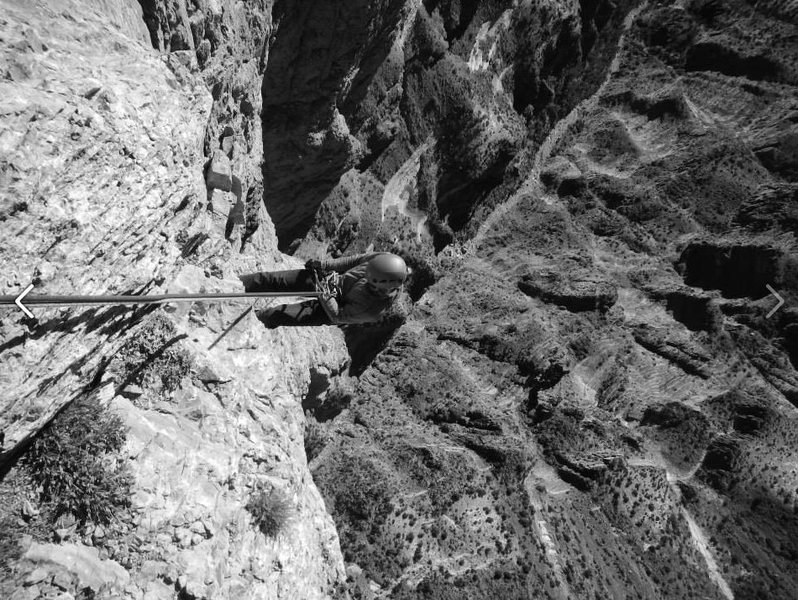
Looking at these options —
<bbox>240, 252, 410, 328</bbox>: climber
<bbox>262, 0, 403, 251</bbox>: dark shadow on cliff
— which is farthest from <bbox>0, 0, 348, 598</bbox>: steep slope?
<bbox>262, 0, 403, 251</bbox>: dark shadow on cliff

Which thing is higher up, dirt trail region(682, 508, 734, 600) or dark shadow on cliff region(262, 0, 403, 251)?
dark shadow on cliff region(262, 0, 403, 251)

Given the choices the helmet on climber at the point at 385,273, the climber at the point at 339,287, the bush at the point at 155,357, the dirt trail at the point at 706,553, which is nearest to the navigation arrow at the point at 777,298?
the dirt trail at the point at 706,553

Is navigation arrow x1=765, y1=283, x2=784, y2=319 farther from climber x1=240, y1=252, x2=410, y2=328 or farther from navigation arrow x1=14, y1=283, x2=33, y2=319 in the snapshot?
navigation arrow x1=14, y1=283, x2=33, y2=319

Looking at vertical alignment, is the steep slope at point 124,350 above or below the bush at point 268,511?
above

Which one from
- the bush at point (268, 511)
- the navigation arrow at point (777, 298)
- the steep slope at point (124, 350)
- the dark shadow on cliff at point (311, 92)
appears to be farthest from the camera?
the navigation arrow at point (777, 298)

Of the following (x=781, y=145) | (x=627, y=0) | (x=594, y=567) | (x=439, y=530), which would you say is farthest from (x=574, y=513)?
(x=627, y=0)

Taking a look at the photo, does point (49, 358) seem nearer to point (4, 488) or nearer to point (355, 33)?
point (4, 488)

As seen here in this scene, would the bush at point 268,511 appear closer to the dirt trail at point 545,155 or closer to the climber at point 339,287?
the climber at point 339,287

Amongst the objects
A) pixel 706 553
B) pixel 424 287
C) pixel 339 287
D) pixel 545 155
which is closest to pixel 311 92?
pixel 339 287
